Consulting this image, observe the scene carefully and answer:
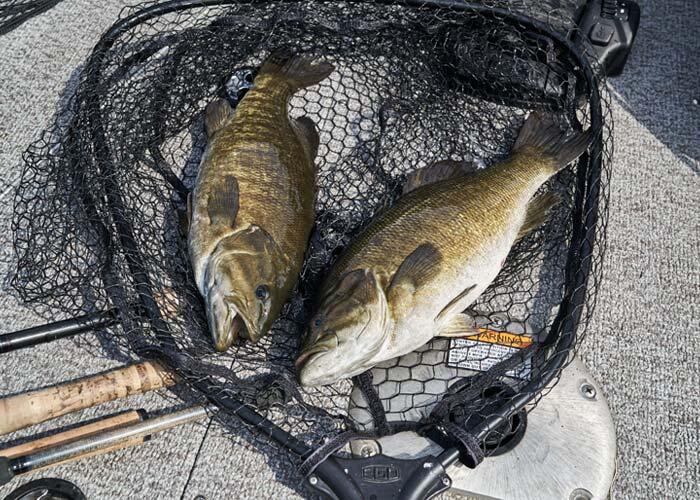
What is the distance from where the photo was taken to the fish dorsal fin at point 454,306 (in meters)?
2.32

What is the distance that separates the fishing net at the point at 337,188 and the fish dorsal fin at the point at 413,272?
1.19 feet

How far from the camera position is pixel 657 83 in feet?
12.3

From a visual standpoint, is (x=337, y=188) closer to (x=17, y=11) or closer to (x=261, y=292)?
(x=261, y=292)

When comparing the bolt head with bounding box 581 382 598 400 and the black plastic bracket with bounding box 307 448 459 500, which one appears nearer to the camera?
the black plastic bracket with bounding box 307 448 459 500

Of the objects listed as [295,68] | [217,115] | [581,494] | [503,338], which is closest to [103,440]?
[217,115]

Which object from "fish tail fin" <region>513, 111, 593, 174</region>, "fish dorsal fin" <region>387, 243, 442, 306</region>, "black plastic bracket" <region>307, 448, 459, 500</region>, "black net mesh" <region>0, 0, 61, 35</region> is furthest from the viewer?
Answer: "black net mesh" <region>0, 0, 61, 35</region>

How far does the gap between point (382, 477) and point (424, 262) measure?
0.74 metres

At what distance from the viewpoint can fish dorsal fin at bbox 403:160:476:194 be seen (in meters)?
2.64

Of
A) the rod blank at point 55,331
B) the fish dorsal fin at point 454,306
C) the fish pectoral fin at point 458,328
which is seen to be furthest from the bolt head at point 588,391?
the rod blank at point 55,331

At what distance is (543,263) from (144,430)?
1772mm

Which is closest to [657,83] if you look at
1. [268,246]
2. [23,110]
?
[268,246]

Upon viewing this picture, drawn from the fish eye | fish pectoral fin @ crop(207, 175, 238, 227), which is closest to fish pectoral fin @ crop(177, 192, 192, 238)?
fish pectoral fin @ crop(207, 175, 238, 227)

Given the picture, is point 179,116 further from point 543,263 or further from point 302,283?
point 543,263

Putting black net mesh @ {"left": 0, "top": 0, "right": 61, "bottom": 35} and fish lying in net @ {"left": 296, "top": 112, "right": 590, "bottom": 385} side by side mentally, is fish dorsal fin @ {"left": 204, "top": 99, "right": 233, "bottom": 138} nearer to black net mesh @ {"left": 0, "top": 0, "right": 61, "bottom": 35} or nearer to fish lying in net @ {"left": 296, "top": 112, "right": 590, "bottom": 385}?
fish lying in net @ {"left": 296, "top": 112, "right": 590, "bottom": 385}
